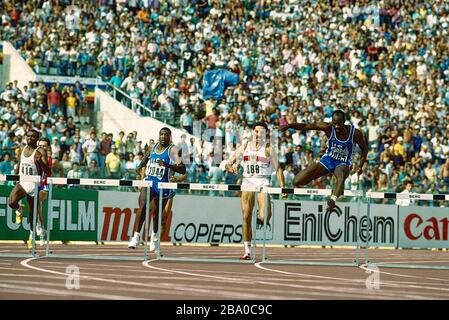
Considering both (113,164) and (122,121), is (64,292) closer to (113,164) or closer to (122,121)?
(113,164)

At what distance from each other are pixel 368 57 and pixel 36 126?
15.5 m

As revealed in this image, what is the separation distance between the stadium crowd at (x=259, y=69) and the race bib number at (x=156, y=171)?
7.17 m

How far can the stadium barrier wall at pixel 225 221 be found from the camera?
25.0 m

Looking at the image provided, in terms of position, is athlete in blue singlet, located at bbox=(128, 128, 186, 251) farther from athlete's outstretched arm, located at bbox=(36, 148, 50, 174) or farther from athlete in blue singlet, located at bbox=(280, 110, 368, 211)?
athlete in blue singlet, located at bbox=(280, 110, 368, 211)

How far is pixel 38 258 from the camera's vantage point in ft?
59.3

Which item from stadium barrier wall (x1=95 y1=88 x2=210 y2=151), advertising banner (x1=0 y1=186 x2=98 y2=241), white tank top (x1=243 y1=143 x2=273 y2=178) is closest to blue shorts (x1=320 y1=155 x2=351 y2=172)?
white tank top (x1=243 y1=143 x2=273 y2=178)

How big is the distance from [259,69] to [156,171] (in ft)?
62.8

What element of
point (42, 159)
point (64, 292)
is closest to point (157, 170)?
point (42, 159)

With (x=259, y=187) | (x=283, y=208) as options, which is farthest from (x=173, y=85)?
(x=259, y=187)

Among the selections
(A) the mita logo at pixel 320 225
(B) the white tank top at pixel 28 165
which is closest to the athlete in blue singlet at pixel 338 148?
(B) the white tank top at pixel 28 165
